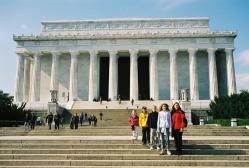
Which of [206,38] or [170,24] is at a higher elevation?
[170,24]

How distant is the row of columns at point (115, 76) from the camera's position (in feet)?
189

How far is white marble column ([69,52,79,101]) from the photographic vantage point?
59.0 m

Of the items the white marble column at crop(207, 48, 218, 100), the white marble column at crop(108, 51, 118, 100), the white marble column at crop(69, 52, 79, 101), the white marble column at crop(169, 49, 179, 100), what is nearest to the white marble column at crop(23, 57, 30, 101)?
the white marble column at crop(69, 52, 79, 101)

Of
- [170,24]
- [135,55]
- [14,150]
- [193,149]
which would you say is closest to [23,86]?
[135,55]

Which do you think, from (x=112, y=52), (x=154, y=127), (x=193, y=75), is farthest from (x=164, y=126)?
(x=112, y=52)

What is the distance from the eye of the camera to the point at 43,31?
214 ft

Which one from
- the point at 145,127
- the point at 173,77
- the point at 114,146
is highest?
the point at 173,77

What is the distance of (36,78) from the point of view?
60344 mm

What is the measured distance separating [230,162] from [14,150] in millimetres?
10067

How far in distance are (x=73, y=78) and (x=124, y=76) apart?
12.2 meters

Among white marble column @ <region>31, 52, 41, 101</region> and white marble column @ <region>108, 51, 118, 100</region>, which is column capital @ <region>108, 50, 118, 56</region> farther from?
white marble column @ <region>31, 52, 41, 101</region>

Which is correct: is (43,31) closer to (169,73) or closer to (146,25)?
(146,25)

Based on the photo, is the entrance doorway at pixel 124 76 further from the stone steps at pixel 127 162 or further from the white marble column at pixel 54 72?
the stone steps at pixel 127 162

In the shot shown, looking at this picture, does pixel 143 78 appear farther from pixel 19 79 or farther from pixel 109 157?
pixel 109 157
